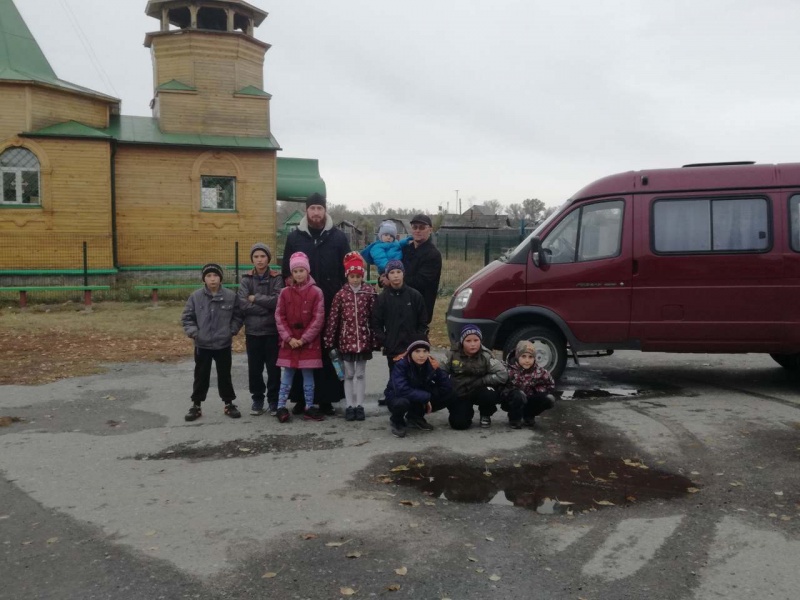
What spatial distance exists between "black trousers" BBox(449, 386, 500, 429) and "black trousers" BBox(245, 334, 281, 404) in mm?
1844

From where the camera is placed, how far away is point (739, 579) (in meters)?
3.57

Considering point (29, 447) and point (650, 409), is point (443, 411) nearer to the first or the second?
point (650, 409)

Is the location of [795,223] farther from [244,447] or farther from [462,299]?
[244,447]

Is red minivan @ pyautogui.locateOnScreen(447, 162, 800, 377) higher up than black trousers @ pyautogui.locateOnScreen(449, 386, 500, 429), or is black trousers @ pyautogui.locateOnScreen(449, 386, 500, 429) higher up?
red minivan @ pyautogui.locateOnScreen(447, 162, 800, 377)

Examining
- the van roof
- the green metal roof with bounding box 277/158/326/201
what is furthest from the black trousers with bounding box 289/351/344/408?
the green metal roof with bounding box 277/158/326/201

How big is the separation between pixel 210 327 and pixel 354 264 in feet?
5.08

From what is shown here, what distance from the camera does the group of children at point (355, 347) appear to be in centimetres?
637

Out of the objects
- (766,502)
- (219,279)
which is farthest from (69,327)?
(766,502)

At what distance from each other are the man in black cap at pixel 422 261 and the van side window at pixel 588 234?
5.56ft

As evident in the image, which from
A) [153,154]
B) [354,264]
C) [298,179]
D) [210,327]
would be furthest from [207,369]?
[298,179]

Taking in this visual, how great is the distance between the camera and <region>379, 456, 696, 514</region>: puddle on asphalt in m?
4.68

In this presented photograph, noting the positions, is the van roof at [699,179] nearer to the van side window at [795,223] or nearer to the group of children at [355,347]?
the van side window at [795,223]

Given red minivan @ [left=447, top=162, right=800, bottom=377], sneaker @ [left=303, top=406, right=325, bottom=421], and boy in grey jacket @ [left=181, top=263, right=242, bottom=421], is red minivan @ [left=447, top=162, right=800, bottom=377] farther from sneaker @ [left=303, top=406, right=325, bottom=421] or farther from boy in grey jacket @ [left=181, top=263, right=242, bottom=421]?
boy in grey jacket @ [left=181, top=263, right=242, bottom=421]

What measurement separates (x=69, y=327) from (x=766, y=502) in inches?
517
